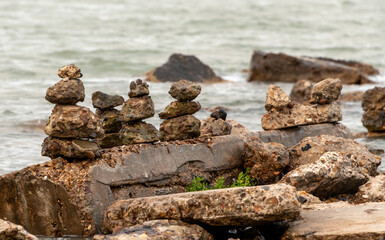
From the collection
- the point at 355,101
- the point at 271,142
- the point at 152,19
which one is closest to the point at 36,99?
the point at 355,101

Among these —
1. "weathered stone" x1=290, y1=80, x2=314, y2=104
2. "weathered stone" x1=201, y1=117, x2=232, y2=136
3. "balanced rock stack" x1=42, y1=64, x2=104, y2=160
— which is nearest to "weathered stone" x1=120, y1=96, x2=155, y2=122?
"balanced rock stack" x1=42, y1=64, x2=104, y2=160

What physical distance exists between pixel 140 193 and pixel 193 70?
16326 millimetres

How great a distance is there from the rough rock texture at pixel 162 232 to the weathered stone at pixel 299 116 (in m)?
4.18

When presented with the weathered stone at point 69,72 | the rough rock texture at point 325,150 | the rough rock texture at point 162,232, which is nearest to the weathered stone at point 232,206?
the rough rock texture at point 162,232

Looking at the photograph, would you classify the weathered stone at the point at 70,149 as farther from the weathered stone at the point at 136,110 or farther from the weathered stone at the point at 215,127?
the weathered stone at the point at 215,127

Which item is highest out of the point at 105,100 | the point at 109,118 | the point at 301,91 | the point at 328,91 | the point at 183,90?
the point at 183,90

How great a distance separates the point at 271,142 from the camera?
446 inches

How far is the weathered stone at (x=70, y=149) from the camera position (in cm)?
909

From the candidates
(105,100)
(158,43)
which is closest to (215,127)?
(105,100)

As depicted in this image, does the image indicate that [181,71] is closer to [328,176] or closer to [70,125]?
[328,176]

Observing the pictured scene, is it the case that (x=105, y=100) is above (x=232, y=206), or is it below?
above

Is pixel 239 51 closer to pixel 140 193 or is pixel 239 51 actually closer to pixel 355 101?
pixel 355 101

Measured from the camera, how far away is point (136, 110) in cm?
990

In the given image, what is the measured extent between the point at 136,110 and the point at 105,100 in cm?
72
